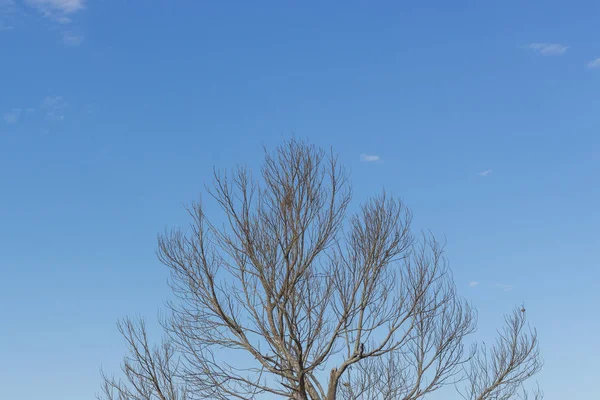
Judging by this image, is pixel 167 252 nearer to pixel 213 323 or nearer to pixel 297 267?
pixel 213 323

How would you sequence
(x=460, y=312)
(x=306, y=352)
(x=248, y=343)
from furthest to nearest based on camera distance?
(x=460, y=312) < (x=248, y=343) < (x=306, y=352)

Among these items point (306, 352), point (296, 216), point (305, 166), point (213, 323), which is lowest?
point (306, 352)

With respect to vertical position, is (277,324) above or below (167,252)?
below

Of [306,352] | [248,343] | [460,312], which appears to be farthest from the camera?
[460,312]

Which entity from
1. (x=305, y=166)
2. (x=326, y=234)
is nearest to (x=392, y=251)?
(x=326, y=234)

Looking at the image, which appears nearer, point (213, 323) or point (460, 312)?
point (213, 323)

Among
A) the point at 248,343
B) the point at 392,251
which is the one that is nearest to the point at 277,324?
the point at 248,343

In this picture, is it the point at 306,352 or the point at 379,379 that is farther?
the point at 379,379

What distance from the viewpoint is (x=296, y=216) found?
8.02 meters

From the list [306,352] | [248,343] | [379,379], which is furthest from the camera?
[379,379]

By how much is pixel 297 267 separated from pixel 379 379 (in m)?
2.71

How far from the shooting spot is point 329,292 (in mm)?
7652

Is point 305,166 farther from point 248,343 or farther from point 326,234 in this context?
point 248,343

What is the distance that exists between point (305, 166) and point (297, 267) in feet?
4.43
